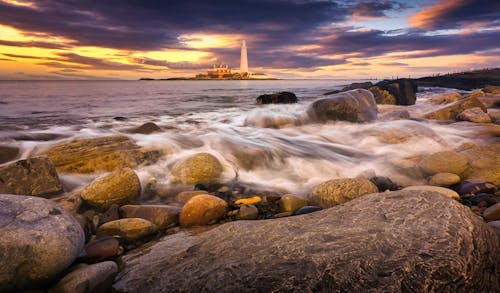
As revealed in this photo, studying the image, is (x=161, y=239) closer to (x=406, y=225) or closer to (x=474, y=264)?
(x=406, y=225)

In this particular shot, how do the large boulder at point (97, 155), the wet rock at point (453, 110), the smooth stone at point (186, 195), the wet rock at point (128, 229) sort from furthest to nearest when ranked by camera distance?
the wet rock at point (453, 110) → the large boulder at point (97, 155) → the smooth stone at point (186, 195) → the wet rock at point (128, 229)

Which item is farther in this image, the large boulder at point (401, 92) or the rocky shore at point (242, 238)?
the large boulder at point (401, 92)

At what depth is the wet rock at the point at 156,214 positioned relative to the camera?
13.9ft

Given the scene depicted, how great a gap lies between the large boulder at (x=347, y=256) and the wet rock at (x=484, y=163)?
374 cm

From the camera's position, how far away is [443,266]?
7.18 ft

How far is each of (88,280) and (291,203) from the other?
3087 mm

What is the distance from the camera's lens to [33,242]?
2732 mm

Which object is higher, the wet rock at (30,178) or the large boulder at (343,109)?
the large boulder at (343,109)

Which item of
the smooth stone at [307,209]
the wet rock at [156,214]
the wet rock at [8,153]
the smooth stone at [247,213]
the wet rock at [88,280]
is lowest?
the smooth stone at [247,213]

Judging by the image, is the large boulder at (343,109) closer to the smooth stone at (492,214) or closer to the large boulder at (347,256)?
the smooth stone at (492,214)

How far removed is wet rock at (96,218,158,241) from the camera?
12.7 feet

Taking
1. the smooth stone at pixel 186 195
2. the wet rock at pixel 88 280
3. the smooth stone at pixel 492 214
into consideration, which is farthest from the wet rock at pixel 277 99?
the wet rock at pixel 88 280

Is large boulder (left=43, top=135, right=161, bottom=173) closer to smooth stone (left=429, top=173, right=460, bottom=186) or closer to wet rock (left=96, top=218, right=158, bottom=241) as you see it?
wet rock (left=96, top=218, right=158, bottom=241)

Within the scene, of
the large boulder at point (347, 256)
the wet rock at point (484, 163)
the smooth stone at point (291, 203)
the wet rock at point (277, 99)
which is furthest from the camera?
the wet rock at point (277, 99)
